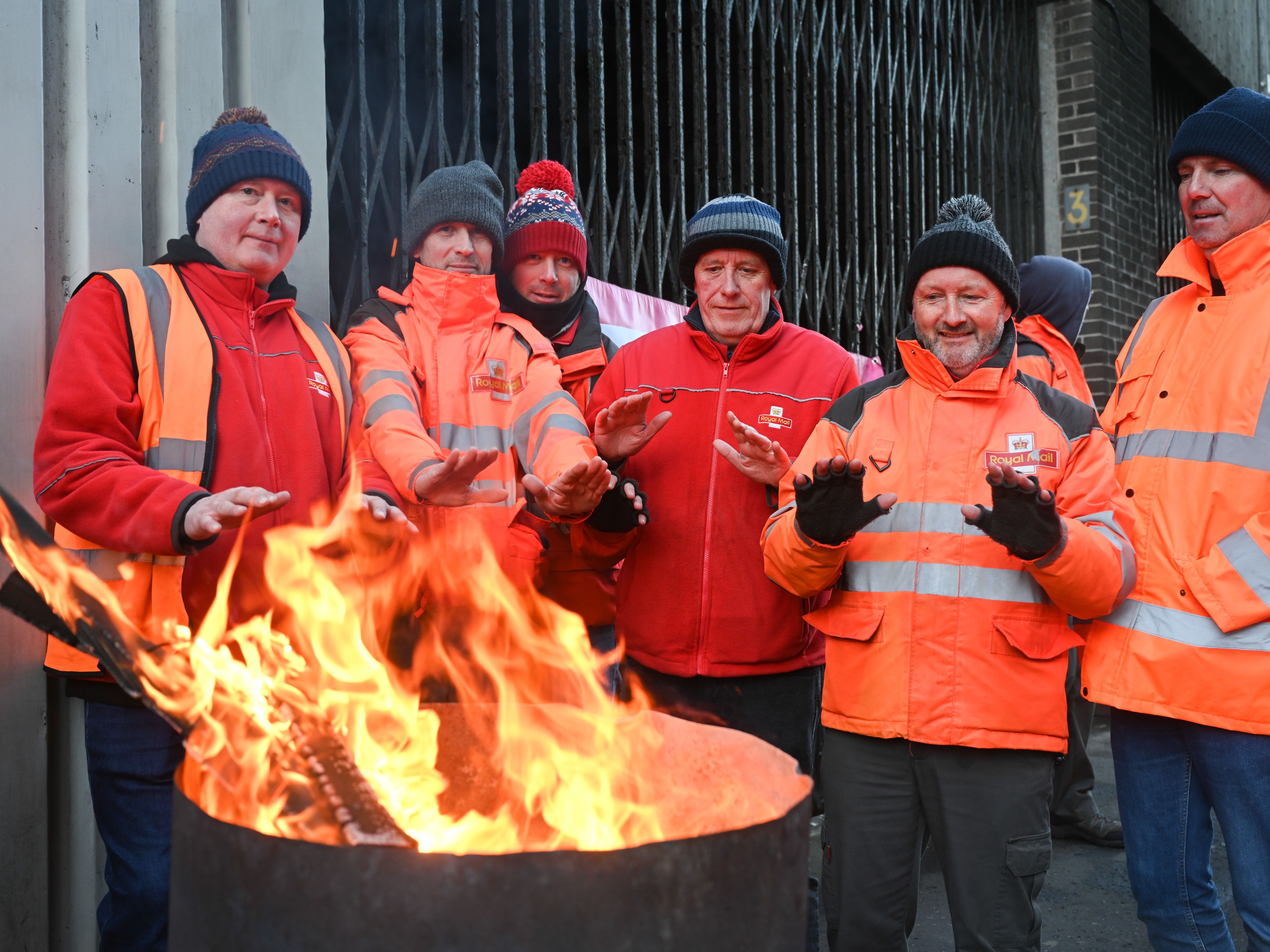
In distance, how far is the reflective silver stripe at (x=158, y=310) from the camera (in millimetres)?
2199

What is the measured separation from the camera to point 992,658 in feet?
7.50

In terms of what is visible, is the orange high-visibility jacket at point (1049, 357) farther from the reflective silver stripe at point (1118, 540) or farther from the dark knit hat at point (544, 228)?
the dark knit hat at point (544, 228)

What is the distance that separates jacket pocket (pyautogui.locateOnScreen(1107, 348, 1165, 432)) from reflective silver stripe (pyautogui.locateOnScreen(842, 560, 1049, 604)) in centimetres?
60

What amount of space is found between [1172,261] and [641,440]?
4.86ft

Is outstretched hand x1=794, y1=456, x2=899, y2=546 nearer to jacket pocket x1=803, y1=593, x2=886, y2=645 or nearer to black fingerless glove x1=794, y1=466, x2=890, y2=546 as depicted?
black fingerless glove x1=794, y1=466, x2=890, y2=546

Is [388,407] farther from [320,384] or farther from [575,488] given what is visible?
[575,488]

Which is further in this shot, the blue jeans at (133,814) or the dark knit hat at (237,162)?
the dark knit hat at (237,162)

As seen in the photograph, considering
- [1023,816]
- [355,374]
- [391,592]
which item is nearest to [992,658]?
[1023,816]

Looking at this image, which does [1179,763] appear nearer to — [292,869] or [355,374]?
[292,869]

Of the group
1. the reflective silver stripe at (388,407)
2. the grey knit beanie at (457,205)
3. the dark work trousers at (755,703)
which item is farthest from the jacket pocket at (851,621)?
the grey knit beanie at (457,205)

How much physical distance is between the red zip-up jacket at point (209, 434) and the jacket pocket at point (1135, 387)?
2.05 m

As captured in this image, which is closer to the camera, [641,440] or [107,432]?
[107,432]

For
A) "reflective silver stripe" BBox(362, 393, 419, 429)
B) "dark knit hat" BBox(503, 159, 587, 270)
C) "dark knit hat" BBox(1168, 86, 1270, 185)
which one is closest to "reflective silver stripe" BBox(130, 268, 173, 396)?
"reflective silver stripe" BBox(362, 393, 419, 429)

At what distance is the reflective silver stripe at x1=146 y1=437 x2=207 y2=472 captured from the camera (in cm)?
216
